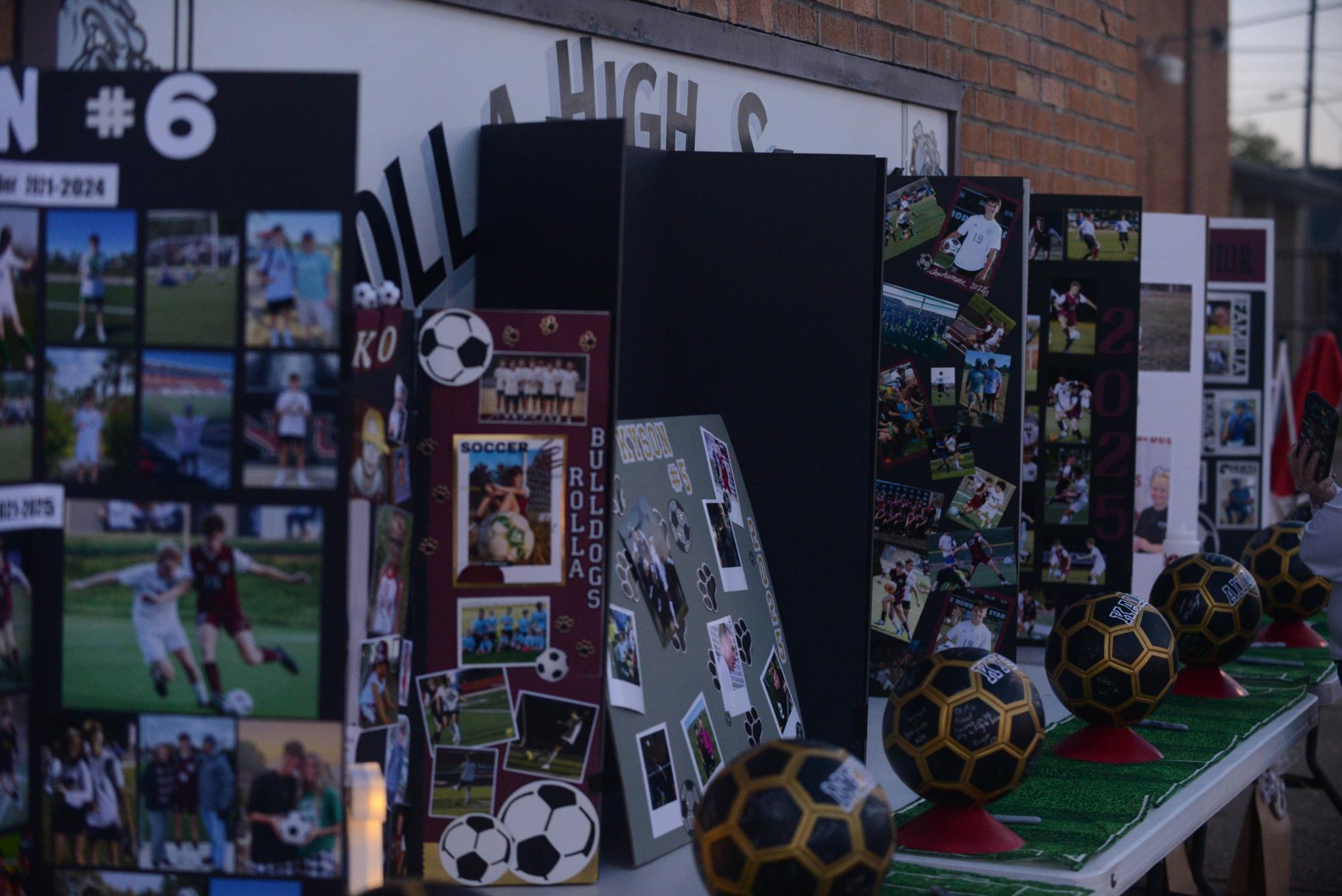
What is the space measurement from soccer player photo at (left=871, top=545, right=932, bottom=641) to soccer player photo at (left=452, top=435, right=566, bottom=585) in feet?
5.40

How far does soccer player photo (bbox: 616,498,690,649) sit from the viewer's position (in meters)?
2.65

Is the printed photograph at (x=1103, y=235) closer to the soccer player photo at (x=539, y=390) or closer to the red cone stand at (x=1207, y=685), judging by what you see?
the red cone stand at (x=1207, y=685)

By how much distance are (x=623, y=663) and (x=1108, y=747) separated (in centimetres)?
138

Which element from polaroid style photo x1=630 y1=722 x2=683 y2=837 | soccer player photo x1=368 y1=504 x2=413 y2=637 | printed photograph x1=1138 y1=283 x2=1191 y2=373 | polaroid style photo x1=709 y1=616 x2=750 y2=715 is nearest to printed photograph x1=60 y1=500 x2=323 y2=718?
soccer player photo x1=368 y1=504 x2=413 y2=637

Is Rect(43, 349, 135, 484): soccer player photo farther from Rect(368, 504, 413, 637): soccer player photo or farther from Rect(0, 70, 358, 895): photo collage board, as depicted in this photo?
Rect(368, 504, 413, 637): soccer player photo

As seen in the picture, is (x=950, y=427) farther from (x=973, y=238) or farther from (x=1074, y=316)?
(x=1074, y=316)

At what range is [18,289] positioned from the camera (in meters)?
1.87

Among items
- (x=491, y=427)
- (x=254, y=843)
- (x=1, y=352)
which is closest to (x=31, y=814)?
(x=254, y=843)

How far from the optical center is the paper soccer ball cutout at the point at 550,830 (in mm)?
2344

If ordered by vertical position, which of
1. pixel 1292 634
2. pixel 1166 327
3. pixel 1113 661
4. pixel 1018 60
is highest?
pixel 1018 60

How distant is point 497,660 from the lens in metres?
2.33

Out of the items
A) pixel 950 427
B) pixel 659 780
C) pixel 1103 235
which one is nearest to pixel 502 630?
pixel 659 780

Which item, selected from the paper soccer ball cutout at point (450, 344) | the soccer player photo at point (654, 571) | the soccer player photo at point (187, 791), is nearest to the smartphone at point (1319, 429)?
the soccer player photo at point (654, 571)

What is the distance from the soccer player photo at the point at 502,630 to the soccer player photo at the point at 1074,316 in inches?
98.7
